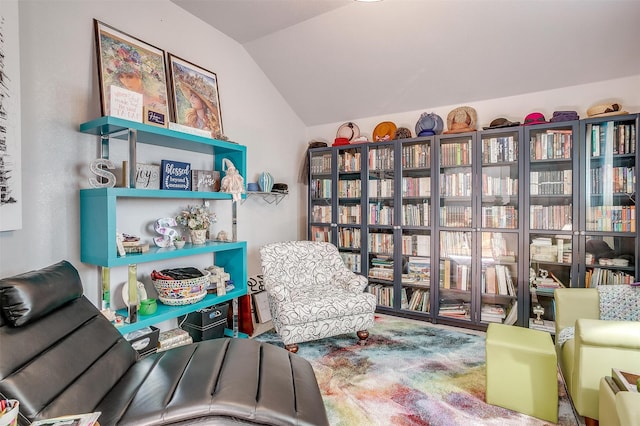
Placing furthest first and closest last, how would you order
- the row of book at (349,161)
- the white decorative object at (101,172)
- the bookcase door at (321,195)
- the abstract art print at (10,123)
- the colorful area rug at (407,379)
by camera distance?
1. the bookcase door at (321,195)
2. the row of book at (349,161)
3. the white decorative object at (101,172)
4. the colorful area rug at (407,379)
5. the abstract art print at (10,123)

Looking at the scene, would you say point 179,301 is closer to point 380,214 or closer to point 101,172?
point 101,172

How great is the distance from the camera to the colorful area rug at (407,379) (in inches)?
68.1

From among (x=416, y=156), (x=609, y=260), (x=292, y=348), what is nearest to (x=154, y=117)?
(x=292, y=348)

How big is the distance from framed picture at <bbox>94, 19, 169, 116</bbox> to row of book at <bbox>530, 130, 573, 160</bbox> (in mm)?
2985

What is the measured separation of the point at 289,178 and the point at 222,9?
5.92 ft

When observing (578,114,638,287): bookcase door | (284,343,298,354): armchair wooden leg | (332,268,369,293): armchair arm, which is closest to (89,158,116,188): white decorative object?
(284,343,298,354): armchair wooden leg

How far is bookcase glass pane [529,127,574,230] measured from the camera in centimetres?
270

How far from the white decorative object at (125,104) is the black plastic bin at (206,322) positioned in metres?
1.43

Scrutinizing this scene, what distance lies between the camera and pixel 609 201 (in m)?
2.57

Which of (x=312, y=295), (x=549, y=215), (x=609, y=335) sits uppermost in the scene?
(x=549, y=215)

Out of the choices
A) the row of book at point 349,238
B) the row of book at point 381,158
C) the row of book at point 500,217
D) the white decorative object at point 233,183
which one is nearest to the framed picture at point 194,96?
the white decorative object at point 233,183

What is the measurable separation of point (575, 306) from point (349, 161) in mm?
2350

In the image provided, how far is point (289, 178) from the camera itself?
386 cm

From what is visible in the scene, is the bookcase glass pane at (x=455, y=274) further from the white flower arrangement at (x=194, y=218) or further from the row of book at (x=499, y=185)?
the white flower arrangement at (x=194, y=218)
